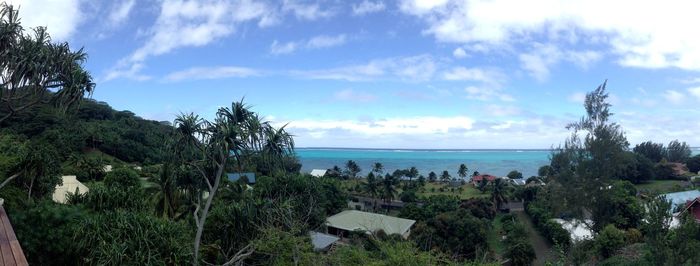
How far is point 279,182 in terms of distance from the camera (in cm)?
2573

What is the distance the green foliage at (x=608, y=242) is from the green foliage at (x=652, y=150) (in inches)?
2869

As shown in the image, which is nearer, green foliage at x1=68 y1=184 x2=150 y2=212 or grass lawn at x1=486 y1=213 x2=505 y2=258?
green foliage at x1=68 y1=184 x2=150 y2=212

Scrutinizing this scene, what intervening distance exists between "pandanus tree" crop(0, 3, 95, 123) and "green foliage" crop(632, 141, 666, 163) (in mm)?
95773

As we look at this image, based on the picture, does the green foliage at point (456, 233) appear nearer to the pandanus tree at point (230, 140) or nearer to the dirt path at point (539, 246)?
the dirt path at point (539, 246)

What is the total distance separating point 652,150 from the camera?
8588 cm

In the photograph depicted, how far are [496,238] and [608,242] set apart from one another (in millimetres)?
15561

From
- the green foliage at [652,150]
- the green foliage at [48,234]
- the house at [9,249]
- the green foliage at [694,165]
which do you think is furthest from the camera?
the green foliage at [652,150]

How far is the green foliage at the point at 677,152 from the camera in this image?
8794 centimetres

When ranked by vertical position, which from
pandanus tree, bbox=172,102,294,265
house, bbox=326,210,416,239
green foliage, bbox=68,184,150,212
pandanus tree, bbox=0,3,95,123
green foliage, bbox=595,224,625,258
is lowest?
house, bbox=326,210,416,239

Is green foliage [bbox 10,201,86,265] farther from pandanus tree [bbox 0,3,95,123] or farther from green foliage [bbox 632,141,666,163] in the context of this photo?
green foliage [bbox 632,141,666,163]

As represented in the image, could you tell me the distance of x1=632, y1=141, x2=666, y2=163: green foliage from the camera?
→ 8498cm

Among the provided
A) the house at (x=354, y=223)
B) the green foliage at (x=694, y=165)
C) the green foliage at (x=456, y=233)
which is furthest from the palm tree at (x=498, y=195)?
the green foliage at (x=694, y=165)

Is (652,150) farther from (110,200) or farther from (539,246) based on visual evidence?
(110,200)

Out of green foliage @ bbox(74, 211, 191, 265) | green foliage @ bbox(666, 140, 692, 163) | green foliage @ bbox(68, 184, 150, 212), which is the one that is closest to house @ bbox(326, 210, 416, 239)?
green foliage @ bbox(68, 184, 150, 212)
